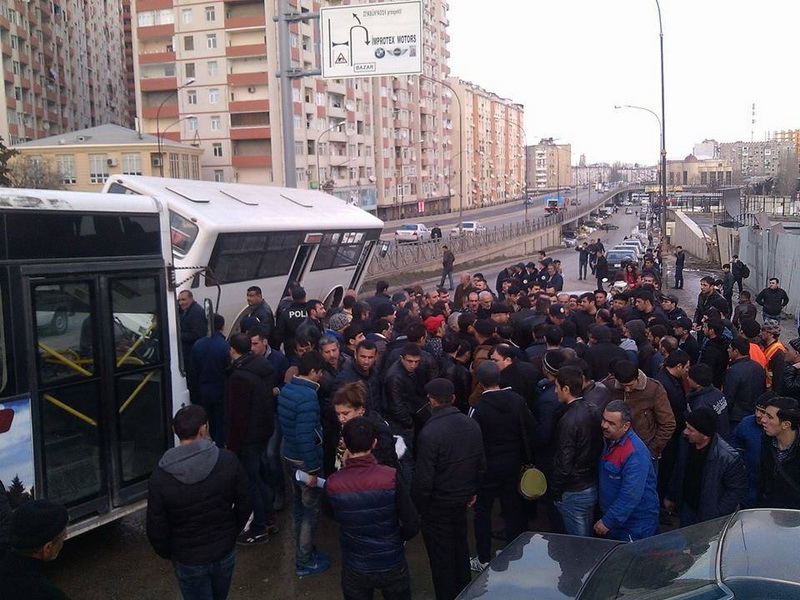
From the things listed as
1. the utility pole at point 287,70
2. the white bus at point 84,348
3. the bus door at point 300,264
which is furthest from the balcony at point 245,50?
the white bus at point 84,348

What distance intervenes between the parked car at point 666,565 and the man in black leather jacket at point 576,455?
85cm

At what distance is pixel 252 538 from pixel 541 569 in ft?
10.4

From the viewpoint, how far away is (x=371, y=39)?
11266 millimetres

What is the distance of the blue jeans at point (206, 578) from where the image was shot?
412 cm

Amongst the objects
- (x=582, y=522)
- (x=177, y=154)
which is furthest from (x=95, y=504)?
(x=177, y=154)

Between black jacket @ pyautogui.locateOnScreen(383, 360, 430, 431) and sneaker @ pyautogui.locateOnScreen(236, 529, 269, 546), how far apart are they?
142 centimetres

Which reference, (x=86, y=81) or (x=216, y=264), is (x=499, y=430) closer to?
(x=216, y=264)

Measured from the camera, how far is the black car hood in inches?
137

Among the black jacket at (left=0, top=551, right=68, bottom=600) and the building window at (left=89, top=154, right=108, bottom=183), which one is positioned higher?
the building window at (left=89, top=154, right=108, bottom=183)

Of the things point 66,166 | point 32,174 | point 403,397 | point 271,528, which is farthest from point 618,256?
point 66,166

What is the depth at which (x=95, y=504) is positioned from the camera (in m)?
5.49

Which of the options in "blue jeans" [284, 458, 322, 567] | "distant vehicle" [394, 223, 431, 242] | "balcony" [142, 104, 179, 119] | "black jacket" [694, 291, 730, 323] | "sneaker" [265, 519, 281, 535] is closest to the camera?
"blue jeans" [284, 458, 322, 567]

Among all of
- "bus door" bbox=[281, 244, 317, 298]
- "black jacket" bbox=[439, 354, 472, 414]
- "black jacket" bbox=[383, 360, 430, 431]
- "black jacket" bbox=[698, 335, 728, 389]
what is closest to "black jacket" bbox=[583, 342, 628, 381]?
"black jacket" bbox=[439, 354, 472, 414]

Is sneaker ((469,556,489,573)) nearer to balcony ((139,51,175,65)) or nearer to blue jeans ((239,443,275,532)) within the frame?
blue jeans ((239,443,275,532))
